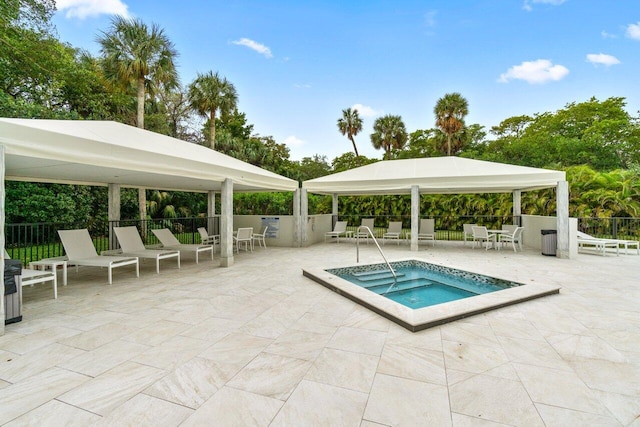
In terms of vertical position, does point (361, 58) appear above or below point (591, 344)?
above

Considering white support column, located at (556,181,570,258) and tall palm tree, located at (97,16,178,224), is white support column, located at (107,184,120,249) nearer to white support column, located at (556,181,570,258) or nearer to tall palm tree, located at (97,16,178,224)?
tall palm tree, located at (97,16,178,224)

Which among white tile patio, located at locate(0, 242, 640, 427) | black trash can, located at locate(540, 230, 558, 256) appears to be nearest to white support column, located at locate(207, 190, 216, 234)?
white tile patio, located at locate(0, 242, 640, 427)

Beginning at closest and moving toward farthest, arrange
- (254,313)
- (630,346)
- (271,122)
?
(630,346) → (254,313) → (271,122)

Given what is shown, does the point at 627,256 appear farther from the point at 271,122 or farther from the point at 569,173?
the point at 271,122

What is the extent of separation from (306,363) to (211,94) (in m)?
18.5

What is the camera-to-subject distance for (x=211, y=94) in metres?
18.1

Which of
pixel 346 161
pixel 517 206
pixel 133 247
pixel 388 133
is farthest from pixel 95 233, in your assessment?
pixel 346 161

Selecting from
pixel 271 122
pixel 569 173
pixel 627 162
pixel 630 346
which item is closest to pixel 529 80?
pixel 627 162

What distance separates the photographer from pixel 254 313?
4.59m

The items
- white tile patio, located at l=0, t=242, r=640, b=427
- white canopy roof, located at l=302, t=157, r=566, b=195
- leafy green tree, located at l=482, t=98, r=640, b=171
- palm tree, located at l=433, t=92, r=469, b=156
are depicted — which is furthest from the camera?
palm tree, located at l=433, t=92, r=469, b=156

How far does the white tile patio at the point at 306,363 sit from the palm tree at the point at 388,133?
2263 centimetres

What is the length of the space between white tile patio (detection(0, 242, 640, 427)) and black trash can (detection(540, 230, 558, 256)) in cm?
449

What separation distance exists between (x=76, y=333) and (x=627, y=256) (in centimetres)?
1439

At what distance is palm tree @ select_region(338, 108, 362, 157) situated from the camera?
94.0 ft
